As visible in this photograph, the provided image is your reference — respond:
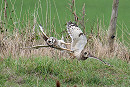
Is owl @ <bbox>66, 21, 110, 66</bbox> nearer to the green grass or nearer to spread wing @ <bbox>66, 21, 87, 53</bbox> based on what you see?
spread wing @ <bbox>66, 21, 87, 53</bbox>

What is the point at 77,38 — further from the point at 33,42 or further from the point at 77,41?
the point at 33,42

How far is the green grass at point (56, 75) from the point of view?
3.21m

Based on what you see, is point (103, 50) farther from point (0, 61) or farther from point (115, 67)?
point (0, 61)

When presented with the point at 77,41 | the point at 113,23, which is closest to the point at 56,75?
the point at 77,41

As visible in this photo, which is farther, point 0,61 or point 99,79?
point 0,61

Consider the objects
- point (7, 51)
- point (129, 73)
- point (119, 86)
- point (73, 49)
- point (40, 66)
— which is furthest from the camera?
point (7, 51)

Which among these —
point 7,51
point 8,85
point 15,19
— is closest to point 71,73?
point 8,85

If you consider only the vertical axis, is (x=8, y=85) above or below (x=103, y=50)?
below

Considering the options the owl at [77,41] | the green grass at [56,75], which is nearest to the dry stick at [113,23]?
the green grass at [56,75]

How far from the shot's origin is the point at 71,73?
3.35 m

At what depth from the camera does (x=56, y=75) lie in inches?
140

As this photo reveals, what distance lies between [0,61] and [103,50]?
7.59 feet

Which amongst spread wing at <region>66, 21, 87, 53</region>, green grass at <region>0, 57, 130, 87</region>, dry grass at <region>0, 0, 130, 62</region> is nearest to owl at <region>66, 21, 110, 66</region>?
spread wing at <region>66, 21, 87, 53</region>

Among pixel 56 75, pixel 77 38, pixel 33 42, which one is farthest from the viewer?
pixel 33 42
